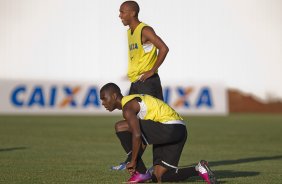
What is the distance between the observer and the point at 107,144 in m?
18.1

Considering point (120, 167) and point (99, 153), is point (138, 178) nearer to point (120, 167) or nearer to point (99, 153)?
point (120, 167)

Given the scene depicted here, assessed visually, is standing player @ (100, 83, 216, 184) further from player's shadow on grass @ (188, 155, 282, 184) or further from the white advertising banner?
the white advertising banner

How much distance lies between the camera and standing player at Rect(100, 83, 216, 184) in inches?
385

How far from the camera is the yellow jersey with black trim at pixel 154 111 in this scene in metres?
9.97

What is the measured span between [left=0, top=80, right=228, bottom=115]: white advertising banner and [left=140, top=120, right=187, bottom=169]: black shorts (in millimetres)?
21325

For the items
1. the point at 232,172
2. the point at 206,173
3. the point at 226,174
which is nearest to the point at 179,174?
the point at 206,173

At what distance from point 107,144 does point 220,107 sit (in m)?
15.8

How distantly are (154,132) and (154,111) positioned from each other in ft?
0.81

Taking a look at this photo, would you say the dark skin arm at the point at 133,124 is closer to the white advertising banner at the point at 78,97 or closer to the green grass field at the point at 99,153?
the green grass field at the point at 99,153

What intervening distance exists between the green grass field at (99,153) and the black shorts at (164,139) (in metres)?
0.59

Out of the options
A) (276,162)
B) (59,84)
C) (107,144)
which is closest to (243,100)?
(59,84)

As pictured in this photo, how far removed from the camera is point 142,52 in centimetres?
1165

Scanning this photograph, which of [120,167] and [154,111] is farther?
[120,167]

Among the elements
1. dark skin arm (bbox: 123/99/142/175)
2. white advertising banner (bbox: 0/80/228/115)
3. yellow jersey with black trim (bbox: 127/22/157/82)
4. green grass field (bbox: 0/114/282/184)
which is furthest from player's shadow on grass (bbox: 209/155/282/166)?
white advertising banner (bbox: 0/80/228/115)
